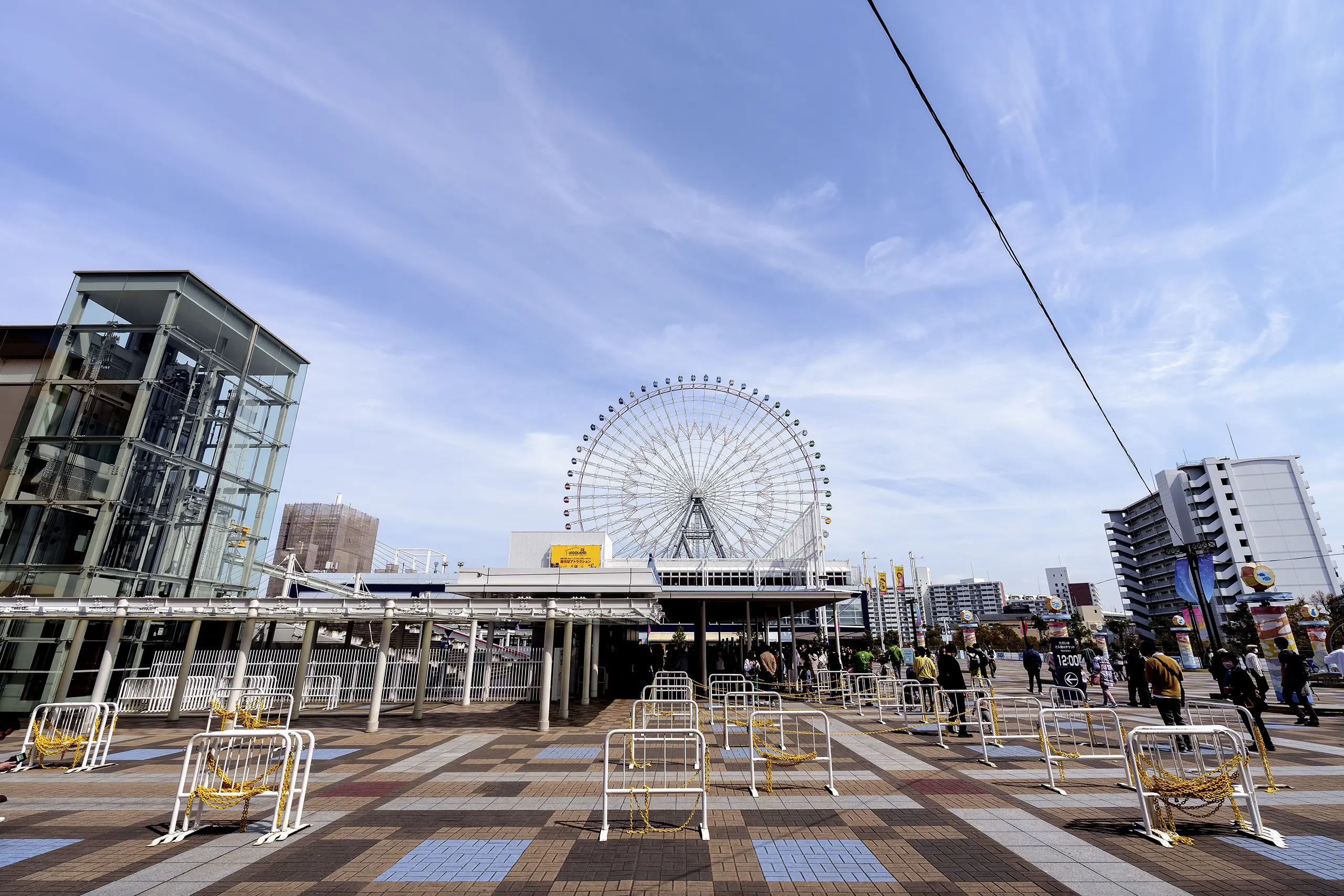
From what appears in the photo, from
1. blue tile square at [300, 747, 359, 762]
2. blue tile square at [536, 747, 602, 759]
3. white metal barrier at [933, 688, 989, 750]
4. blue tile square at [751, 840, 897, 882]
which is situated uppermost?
white metal barrier at [933, 688, 989, 750]

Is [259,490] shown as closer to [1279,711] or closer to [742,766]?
[742,766]

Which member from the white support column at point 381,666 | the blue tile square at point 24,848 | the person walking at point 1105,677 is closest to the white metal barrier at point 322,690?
the white support column at point 381,666

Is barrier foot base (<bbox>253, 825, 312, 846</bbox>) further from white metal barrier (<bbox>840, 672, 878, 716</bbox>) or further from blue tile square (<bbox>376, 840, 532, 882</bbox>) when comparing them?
white metal barrier (<bbox>840, 672, 878, 716</bbox>)

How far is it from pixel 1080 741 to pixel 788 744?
6.05 m

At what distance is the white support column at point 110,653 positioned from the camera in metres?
13.6

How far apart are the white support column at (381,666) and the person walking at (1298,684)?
21757mm

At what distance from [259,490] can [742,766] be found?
25056 millimetres

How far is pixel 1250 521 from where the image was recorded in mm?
98062

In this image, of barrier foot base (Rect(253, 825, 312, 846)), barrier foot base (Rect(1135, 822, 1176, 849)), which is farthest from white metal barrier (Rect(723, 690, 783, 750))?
barrier foot base (Rect(253, 825, 312, 846))

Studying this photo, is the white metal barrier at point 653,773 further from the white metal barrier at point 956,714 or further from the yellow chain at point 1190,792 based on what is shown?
the white metal barrier at point 956,714

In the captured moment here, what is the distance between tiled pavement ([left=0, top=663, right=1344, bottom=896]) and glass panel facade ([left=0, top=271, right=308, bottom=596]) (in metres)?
14.0

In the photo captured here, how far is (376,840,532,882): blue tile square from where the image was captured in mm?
5242

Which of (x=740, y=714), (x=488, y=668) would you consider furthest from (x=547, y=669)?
(x=488, y=668)

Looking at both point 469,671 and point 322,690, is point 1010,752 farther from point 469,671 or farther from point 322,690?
point 322,690
